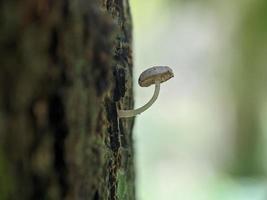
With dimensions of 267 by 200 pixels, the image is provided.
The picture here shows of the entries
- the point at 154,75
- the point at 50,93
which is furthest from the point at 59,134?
the point at 154,75

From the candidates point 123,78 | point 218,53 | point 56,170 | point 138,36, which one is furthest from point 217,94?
point 56,170

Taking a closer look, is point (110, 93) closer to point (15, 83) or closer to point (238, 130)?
point (15, 83)

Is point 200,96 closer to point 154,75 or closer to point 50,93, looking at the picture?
point 154,75

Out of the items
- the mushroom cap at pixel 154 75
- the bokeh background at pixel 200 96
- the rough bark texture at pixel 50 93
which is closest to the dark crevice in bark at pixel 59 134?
the rough bark texture at pixel 50 93

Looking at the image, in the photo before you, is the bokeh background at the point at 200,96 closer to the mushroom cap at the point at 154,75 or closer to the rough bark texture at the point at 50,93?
the mushroom cap at the point at 154,75

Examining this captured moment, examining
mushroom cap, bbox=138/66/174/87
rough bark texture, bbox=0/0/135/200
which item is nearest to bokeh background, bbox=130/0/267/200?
mushroom cap, bbox=138/66/174/87
